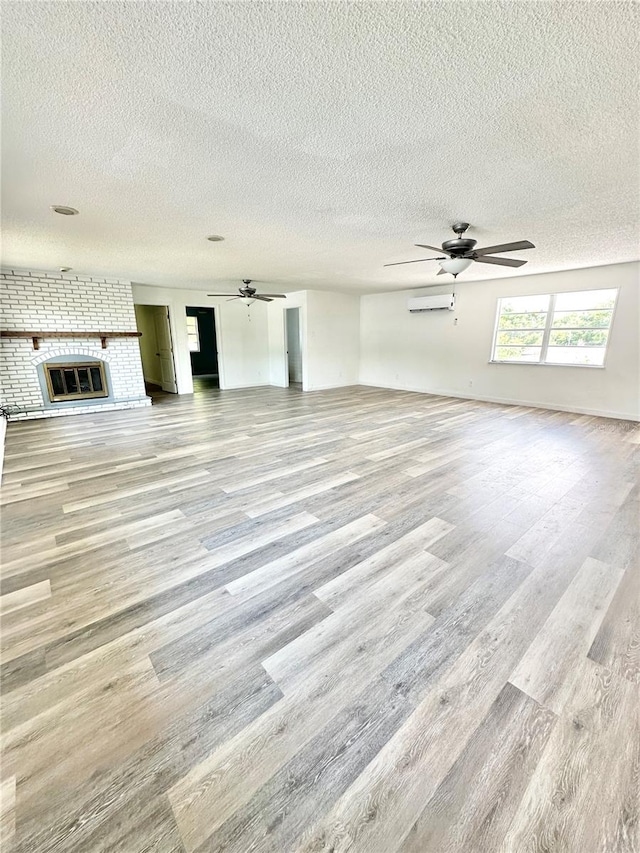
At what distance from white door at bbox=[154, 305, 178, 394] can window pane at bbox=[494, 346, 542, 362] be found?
7.29 meters

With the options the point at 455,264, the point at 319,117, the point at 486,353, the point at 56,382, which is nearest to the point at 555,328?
the point at 486,353

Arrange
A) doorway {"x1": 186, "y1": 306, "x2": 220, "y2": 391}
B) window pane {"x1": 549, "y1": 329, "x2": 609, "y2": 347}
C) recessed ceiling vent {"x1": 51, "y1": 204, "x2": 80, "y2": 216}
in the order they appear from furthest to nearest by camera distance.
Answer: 1. doorway {"x1": 186, "y1": 306, "x2": 220, "y2": 391}
2. window pane {"x1": 549, "y1": 329, "x2": 609, "y2": 347}
3. recessed ceiling vent {"x1": 51, "y1": 204, "x2": 80, "y2": 216}

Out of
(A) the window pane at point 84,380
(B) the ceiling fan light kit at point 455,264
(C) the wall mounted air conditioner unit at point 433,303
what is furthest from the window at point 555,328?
(A) the window pane at point 84,380

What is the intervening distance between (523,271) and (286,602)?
22.0 ft

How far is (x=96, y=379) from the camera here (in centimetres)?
662

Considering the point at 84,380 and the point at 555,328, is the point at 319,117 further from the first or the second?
the point at 84,380

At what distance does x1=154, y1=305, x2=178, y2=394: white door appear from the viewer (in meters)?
7.90

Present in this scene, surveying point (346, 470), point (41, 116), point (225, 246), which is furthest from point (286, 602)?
point (225, 246)

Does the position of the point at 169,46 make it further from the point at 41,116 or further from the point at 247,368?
the point at 247,368

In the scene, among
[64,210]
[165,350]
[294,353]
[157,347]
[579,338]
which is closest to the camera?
[64,210]

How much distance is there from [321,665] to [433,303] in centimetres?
755

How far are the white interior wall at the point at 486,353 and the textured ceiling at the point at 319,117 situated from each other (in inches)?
101

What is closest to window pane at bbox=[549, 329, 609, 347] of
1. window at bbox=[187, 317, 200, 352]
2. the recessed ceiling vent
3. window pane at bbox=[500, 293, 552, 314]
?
window pane at bbox=[500, 293, 552, 314]

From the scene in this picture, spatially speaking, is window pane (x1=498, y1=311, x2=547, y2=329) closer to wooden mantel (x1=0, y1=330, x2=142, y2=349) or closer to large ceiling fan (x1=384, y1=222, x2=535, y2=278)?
large ceiling fan (x1=384, y1=222, x2=535, y2=278)
